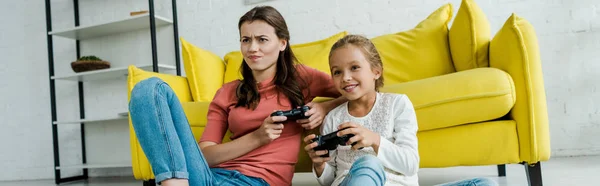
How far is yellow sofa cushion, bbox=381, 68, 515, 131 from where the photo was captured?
1.33m

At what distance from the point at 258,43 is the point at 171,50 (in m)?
1.94

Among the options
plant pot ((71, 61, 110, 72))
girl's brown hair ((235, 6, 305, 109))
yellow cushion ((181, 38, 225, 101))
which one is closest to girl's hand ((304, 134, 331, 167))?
girl's brown hair ((235, 6, 305, 109))

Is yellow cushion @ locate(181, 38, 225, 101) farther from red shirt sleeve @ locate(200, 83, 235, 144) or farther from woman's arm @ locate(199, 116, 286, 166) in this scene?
woman's arm @ locate(199, 116, 286, 166)

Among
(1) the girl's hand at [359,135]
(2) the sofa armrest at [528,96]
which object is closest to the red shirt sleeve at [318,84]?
(1) the girl's hand at [359,135]

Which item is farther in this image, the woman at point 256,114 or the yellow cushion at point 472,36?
the yellow cushion at point 472,36

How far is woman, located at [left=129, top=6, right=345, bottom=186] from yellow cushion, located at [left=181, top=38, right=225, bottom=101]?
778 millimetres

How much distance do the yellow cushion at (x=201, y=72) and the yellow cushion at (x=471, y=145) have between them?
107cm

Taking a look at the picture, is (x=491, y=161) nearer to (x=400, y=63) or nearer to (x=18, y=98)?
(x=400, y=63)

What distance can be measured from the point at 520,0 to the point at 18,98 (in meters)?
3.54

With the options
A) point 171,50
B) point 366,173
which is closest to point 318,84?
point 366,173

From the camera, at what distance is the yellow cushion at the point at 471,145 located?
1351mm

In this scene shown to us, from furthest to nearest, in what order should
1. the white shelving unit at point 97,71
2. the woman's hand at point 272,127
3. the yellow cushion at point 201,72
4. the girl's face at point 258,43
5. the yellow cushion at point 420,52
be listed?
the white shelving unit at point 97,71
the yellow cushion at point 201,72
the yellow cushion at point 420,52
the girl's face at point 258,43
the woman's hand at point 272,127

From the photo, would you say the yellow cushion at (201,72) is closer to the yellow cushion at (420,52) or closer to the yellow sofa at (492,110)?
the yellow sofa at (492,110)

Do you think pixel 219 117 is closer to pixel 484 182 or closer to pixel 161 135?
pixel 161 135
